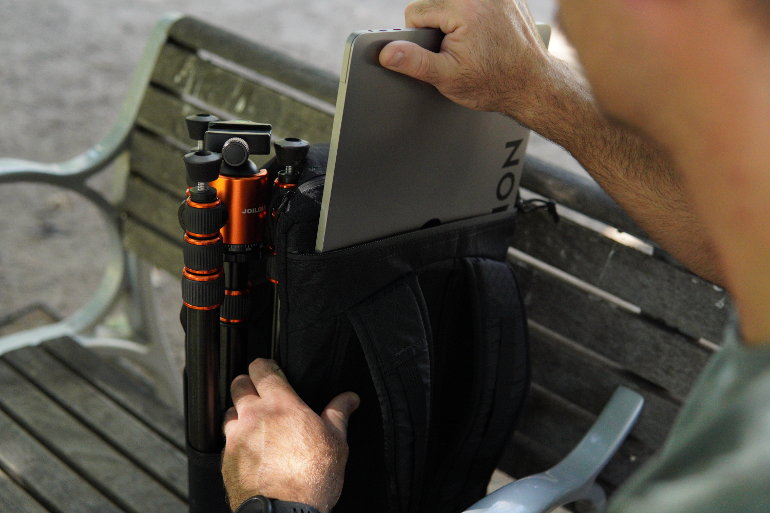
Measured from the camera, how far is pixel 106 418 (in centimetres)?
179

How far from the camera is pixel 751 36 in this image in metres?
0.51

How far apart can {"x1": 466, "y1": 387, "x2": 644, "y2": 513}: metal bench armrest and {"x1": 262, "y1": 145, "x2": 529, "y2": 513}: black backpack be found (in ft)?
0.38

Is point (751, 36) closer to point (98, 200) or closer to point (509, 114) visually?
point (509, 114)

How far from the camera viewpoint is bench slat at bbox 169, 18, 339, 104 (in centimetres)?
174

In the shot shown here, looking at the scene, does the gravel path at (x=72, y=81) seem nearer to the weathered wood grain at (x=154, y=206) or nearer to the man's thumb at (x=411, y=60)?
the weathered wood grain at (x=154, y=206)

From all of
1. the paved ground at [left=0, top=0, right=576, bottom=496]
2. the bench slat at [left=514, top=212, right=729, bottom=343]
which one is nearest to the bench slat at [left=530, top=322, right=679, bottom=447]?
the bench slat at [left=514, top=212, right=729, bottom=343]

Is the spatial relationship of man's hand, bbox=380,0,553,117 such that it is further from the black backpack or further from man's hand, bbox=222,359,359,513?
man's hand, bbox=222,359,359,513

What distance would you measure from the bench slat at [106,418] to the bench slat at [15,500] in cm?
19

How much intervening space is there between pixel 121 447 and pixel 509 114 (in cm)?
101

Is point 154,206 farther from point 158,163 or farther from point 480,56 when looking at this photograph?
point 480,56

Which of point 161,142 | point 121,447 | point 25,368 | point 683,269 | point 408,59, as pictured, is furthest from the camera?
point 161,142

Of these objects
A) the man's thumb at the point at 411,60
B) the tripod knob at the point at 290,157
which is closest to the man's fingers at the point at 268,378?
the tripod knob at the point at 290,157

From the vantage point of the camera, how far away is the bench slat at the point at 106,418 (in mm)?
1686

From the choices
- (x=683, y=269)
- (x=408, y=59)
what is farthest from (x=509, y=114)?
(x=683, y=269)
